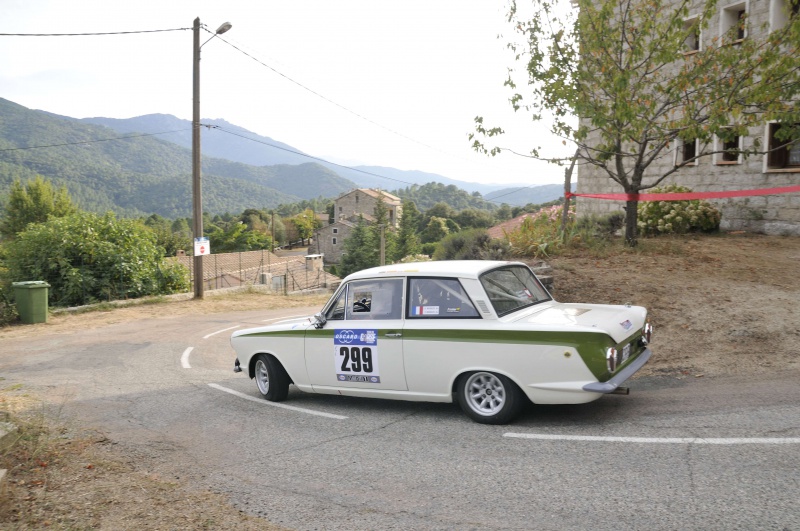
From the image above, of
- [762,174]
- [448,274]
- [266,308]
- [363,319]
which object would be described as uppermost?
[762,174]

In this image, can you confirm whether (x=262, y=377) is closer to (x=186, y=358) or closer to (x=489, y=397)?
(x=489, y=397)

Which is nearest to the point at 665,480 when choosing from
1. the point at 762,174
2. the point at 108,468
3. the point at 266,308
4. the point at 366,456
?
the point at 366,456

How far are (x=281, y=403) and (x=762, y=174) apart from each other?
632 inches

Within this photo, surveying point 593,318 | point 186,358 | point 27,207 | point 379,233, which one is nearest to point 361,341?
point 593,318

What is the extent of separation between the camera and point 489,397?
19.5 ft

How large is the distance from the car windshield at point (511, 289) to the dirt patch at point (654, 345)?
1992 mm

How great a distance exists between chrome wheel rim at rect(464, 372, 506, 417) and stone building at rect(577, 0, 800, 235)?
12380 millimetres

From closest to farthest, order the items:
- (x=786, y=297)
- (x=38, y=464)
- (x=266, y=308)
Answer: (x=38, y=464) → (x=786, y=297) → (x=266, y=308)

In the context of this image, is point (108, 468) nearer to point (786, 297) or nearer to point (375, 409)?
point (375, 409)

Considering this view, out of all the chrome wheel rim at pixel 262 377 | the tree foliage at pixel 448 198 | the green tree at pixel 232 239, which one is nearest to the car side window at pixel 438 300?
the chrome wheel rim at pixel 262 377

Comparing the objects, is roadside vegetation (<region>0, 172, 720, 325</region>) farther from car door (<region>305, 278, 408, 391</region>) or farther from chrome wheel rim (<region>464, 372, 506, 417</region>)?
chrome wheel rim (<region>464, 372, 506, 417</region>)

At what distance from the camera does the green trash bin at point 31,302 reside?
16703mm

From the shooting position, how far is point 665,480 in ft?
13.8

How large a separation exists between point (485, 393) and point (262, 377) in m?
3.42
